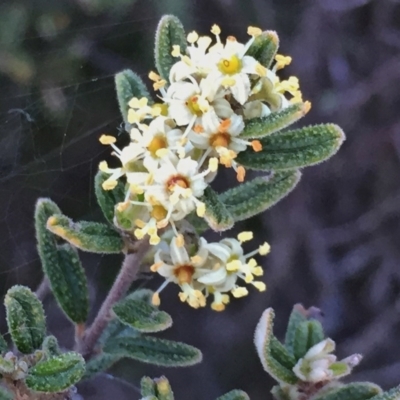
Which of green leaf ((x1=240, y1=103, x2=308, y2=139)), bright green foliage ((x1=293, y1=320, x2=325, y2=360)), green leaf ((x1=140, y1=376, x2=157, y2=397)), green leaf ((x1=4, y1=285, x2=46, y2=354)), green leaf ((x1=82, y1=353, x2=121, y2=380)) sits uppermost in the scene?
green leaf ((x1=240, y1=103, x2=308, y2=139))

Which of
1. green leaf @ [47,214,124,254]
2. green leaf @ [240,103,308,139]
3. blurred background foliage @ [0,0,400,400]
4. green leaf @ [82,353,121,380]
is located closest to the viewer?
green leaf @ [240,103,308,139]

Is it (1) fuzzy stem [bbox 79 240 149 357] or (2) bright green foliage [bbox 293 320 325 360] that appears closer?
(1) fuzzy stem [bbox 79 240 149 357]

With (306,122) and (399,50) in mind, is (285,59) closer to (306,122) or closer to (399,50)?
(306,122)

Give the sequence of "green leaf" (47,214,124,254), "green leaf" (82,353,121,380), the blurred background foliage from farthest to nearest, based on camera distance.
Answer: the blurred background foliage, "green leaf" (82,353,121,380), "green leaf" (47,214,124,254)

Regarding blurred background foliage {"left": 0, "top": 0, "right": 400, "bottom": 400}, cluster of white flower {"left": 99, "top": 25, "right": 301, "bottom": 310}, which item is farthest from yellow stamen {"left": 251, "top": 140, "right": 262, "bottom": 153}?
blurred background foliage {"left": 0, "top": 0, "right": 400, "bottom": 400}

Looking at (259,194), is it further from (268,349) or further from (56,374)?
(56,374)

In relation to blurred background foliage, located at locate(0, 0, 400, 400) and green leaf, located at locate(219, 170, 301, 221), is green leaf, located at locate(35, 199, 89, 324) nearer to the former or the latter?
green leaf, located at locate(219, 170, 301, 221)

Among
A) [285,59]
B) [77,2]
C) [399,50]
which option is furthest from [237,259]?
[399,50]
